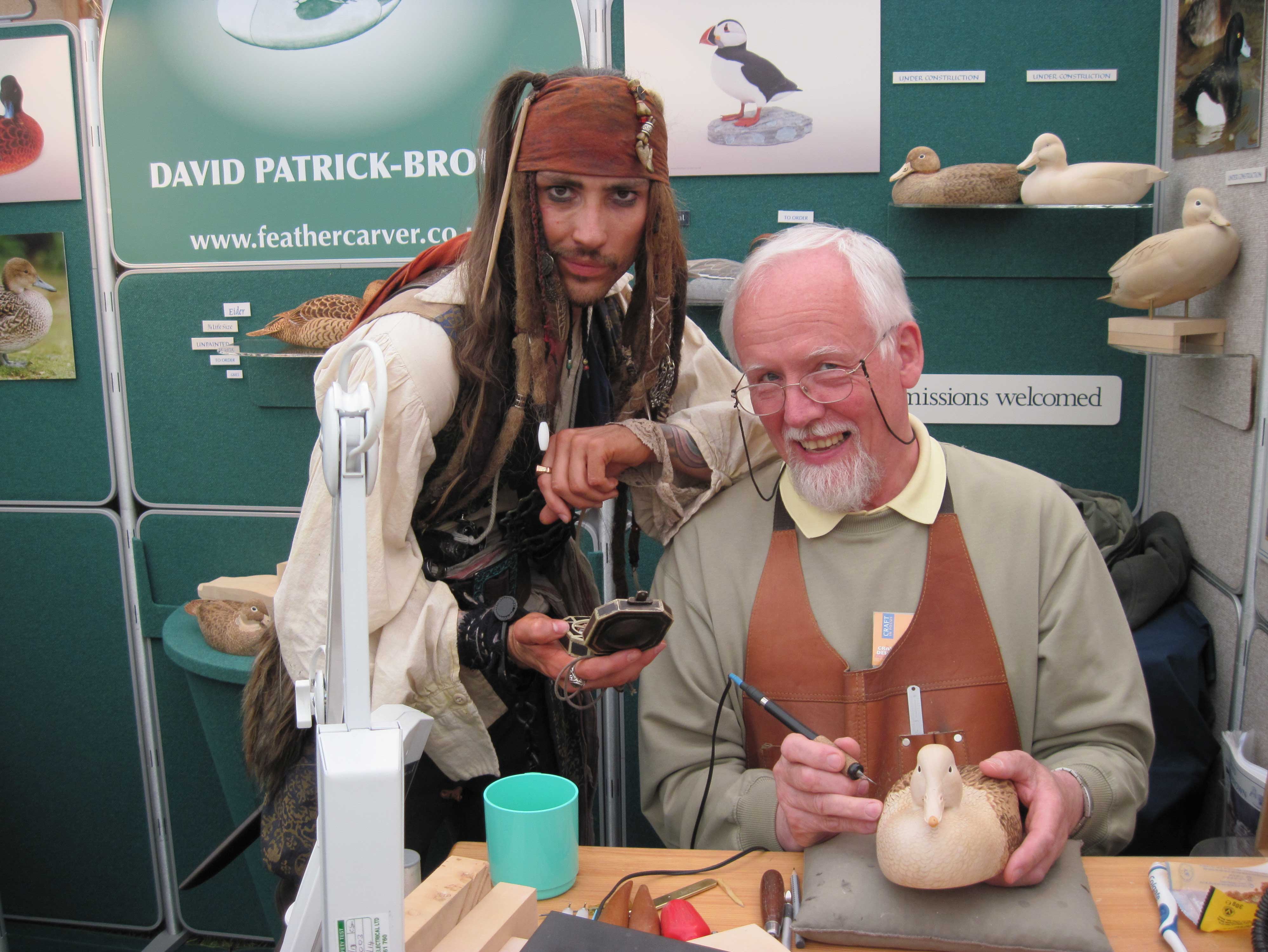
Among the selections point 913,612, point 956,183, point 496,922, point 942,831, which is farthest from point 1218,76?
point 496,922

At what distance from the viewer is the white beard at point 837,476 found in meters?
1.60

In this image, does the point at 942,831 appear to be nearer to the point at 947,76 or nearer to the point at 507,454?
the point at 507,454

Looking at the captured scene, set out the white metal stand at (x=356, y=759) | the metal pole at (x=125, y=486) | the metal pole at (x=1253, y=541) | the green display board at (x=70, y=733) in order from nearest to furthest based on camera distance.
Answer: the white metal stand at (x=356, y=759), the metal pole at (x=1253, y=541), the metal pole at (x=125, y=486), the green display board at (x=70, y=733)

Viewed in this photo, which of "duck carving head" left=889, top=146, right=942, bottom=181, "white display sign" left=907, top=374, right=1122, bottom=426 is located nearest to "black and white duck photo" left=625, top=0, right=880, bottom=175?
"duck carving head" left=889, top=146, right=942, bottom=181

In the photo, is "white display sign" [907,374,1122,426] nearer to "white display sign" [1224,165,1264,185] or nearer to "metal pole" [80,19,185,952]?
"white display sign" [1224,165,1264,185]

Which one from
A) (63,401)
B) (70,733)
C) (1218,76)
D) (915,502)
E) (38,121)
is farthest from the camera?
(70,733)

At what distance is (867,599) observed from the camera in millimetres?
1604

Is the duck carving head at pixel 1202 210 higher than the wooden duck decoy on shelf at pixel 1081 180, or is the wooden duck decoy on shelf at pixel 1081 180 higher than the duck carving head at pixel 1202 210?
the wooden duck decoy on shelf at pixel 1081 180

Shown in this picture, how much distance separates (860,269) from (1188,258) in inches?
39.2

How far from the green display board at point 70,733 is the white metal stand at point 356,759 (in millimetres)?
2612

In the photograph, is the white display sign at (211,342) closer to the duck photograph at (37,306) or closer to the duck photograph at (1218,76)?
the duck photograph at (37,306)

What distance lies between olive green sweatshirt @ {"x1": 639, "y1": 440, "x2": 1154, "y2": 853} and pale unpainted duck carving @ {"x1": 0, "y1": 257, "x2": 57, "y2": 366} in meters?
2.23

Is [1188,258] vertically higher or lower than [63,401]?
higher

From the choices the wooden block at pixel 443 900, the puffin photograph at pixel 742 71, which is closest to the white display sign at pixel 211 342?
the puffin photograph at pixel 742 71
